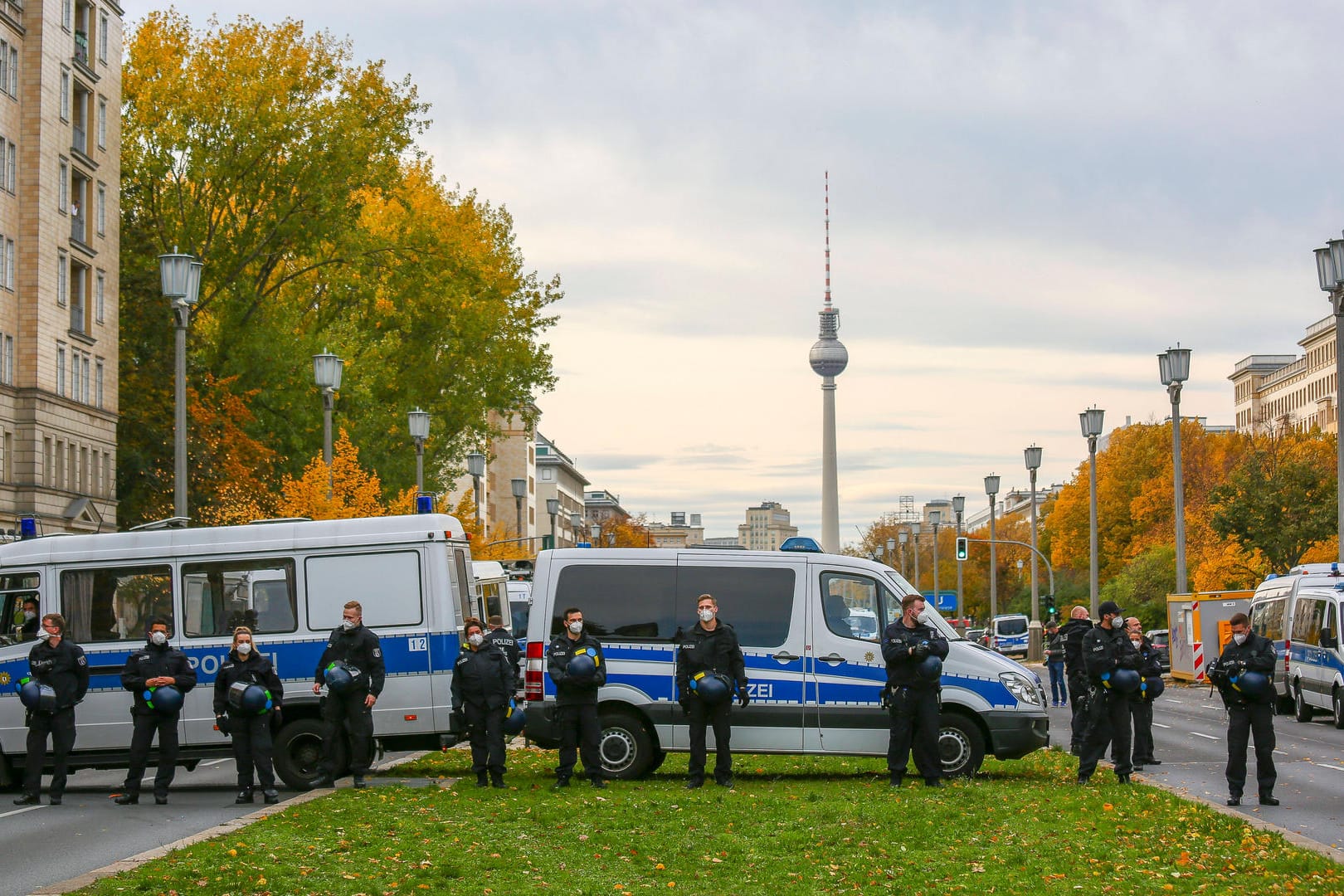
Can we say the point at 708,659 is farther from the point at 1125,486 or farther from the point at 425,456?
the point at 1125,486

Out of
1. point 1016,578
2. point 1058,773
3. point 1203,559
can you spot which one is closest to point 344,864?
point 1058,773

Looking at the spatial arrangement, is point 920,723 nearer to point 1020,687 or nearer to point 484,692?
point 1020,687

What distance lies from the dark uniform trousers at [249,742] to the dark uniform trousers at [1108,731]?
24.6ft

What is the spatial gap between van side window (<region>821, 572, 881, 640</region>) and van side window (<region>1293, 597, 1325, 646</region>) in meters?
14.3

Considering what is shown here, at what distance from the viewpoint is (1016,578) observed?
12488 centimetres

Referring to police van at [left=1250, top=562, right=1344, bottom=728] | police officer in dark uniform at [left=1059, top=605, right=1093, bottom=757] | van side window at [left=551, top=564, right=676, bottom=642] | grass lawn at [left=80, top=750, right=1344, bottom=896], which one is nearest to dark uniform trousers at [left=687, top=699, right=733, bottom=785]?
grass lawn at [left=80, top=750, right=1344, bottom=896]

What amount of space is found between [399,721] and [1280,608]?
21.9m

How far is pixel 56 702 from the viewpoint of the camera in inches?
688

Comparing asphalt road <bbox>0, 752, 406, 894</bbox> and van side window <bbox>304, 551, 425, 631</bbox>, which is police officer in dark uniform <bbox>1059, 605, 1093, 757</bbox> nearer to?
van side window <bbox>304, 551, 425, 631</bbox>

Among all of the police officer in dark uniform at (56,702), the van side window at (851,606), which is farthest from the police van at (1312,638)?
the police officer in dark uniform at (56,702)

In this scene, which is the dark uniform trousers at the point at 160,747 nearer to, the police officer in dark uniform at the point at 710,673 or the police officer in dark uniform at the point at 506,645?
the police officer in dark uniform at the point at 506,645

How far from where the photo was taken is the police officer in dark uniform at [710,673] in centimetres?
1708

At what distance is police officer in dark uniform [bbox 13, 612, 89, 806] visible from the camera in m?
17.5

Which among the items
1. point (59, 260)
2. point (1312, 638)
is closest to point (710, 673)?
point (1312, 638)
